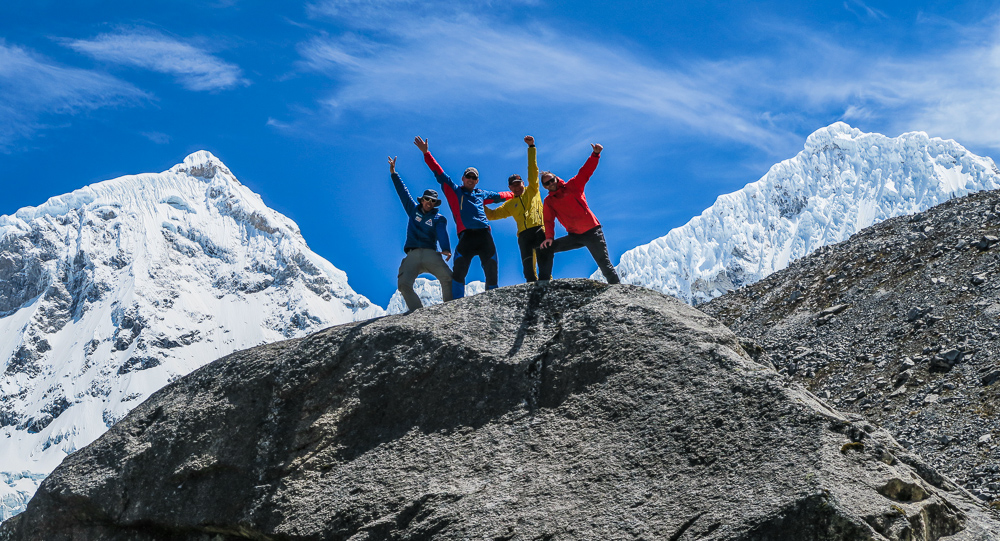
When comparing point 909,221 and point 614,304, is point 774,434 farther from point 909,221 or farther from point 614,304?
point 909,221

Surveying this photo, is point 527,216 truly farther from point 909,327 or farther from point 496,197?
point 909,327

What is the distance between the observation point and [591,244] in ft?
41.8

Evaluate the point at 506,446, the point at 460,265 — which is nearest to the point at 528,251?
the point at 460,265

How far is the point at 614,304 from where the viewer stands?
10195mm

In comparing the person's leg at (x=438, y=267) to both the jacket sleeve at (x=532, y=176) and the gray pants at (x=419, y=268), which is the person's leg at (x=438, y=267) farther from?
the jacket sleeve at (x=532, y=176)

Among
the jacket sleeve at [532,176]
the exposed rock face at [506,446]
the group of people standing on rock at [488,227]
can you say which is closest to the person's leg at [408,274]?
the group of people standing on rock at [488,227]

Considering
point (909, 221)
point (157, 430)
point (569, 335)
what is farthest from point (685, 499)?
point (909, 221)

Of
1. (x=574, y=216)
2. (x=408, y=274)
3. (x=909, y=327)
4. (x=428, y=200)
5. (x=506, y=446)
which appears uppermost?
(x=909, y=327)

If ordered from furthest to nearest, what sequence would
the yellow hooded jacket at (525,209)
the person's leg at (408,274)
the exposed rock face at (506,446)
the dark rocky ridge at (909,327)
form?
the dark rocky ridge at (909,327) → the yellow hooded jacket at (525,209) → the person's leg at (408,274) → the exposed rock face at (506,446)

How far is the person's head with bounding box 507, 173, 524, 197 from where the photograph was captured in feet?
43.2

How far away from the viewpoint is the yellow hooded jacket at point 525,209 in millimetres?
13086

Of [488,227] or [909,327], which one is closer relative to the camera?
[488,227]

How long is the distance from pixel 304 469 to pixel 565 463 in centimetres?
331

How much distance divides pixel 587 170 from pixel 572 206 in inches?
27.4
